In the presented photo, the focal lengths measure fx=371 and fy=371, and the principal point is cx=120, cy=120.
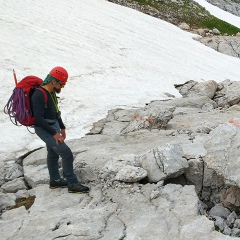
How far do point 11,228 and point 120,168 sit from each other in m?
2.80

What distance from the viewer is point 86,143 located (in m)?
11.5

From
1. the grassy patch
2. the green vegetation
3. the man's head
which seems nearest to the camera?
the man's head

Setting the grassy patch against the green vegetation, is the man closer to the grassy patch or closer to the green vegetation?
the grassy patch

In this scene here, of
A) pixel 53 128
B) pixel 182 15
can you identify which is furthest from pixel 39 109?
pixel 182 15

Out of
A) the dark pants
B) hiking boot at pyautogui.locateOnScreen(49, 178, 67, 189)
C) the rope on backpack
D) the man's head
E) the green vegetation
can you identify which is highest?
the green vegetation

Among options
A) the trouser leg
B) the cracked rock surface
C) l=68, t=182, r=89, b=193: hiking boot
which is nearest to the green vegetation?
the cracked rock surface

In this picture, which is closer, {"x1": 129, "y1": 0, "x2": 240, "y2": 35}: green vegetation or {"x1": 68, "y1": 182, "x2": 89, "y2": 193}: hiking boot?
{"x1": 68, "y1": 182, "x2": 89, "y2": 193}: hiking boot

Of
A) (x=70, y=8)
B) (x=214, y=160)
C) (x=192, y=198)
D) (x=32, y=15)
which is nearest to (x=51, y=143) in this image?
(x=192, y=198)

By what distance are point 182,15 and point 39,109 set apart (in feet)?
137

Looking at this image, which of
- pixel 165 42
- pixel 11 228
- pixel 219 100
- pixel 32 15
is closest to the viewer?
pixel 11 228

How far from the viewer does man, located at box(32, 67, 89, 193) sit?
7.93 meters

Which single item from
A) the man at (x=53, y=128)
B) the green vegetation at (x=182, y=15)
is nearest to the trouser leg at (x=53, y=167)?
the man at (x=53, y=128)

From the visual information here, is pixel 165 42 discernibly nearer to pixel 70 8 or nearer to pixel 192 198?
pixel 70 8

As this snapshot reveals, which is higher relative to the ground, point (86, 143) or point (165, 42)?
point (165, 42)
